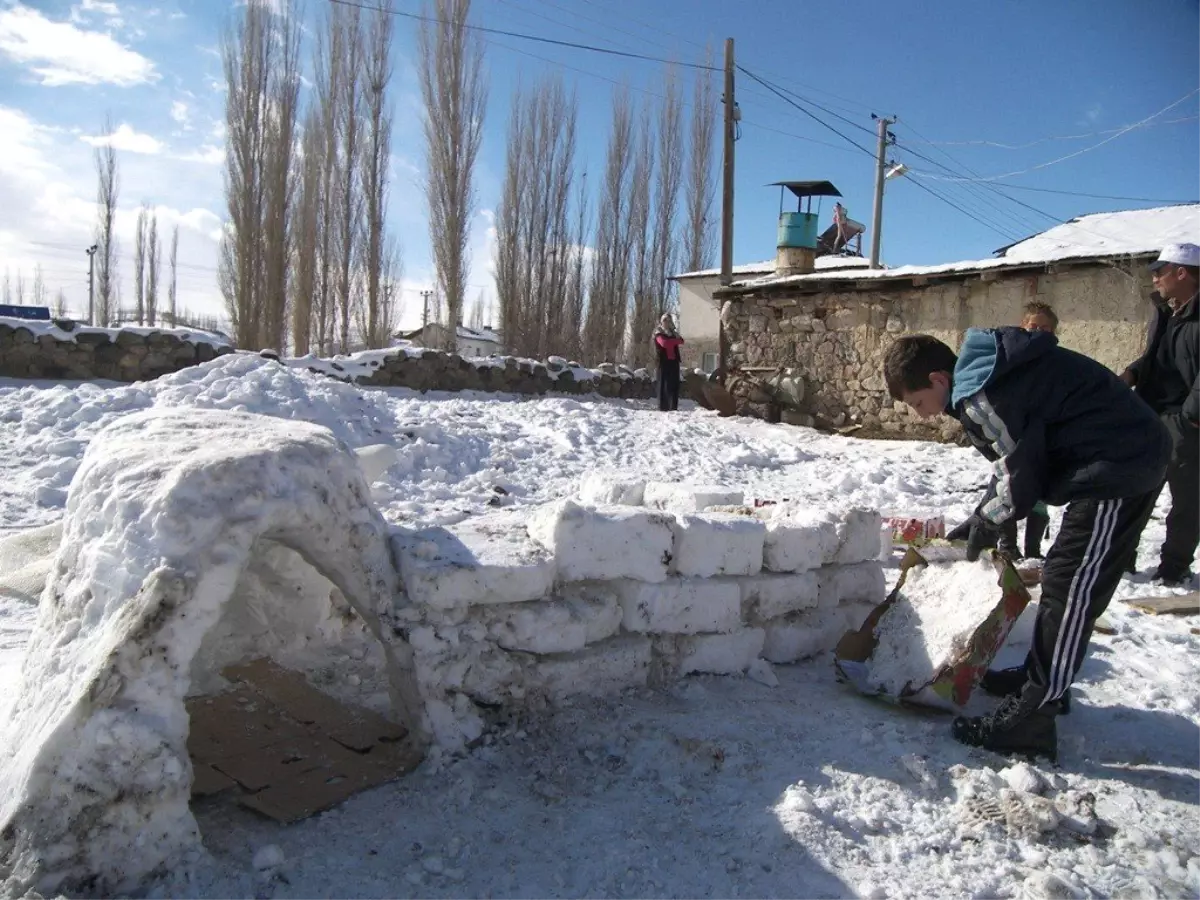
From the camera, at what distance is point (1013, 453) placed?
2387mm

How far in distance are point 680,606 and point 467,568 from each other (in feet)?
2.76

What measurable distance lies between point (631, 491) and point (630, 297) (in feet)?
69.7

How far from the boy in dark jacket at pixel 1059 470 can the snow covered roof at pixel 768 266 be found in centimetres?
1873

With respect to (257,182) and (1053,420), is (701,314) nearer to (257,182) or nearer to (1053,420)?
(257,182)

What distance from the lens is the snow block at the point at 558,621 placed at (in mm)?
2504

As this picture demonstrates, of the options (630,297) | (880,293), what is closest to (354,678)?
(880,293)

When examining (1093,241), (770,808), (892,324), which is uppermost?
(1093,241)

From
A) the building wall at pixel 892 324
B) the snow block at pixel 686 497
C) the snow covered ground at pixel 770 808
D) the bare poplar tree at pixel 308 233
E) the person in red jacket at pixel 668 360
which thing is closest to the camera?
the snow covered ground at pixel 770 808

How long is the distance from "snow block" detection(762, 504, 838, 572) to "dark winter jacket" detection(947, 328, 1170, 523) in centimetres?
87

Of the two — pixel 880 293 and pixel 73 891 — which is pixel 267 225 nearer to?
pixel 880 293

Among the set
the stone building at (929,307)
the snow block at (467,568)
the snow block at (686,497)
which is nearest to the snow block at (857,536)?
the snow block at (686,497)

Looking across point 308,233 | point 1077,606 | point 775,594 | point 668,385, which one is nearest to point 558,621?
point 775,594

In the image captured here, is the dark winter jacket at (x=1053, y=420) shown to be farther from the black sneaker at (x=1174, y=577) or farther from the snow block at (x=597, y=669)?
the black sneaker at (x=1174, y=577)

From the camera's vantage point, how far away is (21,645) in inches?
116
